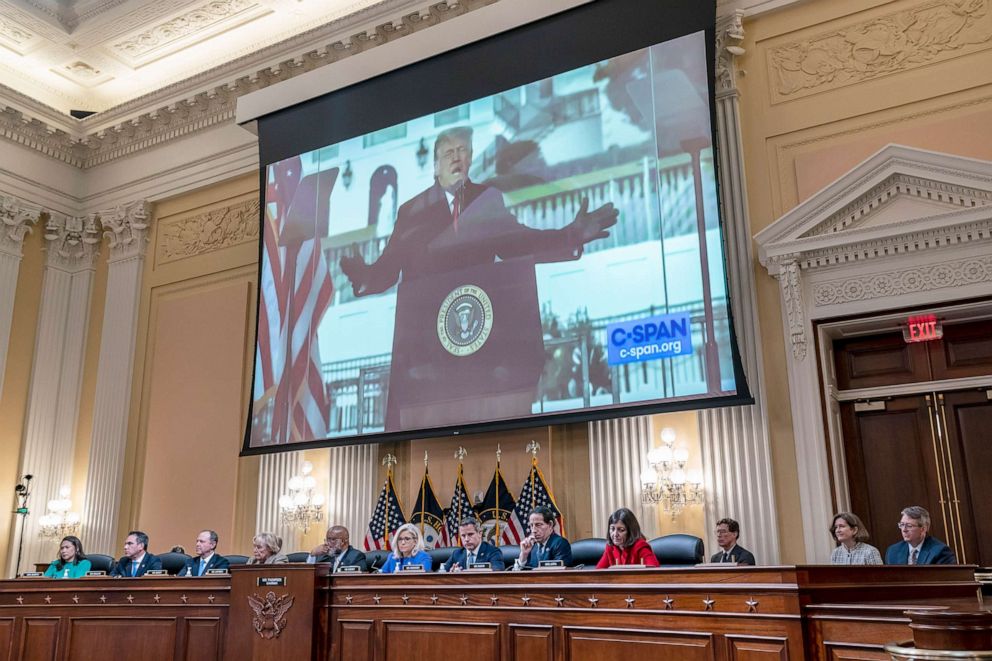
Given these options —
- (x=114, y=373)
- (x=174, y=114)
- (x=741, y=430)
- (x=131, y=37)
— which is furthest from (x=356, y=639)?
(x=131, y=37)

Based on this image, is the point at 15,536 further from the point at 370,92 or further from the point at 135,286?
the point at 370,92

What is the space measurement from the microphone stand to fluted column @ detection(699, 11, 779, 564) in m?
7.55

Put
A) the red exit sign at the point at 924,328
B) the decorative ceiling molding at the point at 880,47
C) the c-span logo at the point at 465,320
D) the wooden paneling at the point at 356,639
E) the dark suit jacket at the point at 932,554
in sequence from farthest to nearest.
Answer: the c-span logo at the point at 465,320
the decorative ceiling molding at the point at 880,47
the red exit sign at the point at 924,328
the dark suit jacket at the point at 932,554
the wooden paneling at the point at 356,639

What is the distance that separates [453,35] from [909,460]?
546 centimetres

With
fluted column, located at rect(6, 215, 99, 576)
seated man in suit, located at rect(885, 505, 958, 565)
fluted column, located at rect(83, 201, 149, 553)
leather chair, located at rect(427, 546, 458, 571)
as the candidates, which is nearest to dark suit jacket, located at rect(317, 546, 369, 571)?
leather chair, located at rect(427, 546, 458, 571)

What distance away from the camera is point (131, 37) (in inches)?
418

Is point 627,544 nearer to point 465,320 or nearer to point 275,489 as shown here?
point 465,320

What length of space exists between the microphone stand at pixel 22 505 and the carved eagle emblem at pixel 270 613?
18.9ft

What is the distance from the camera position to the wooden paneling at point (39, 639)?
247 inches

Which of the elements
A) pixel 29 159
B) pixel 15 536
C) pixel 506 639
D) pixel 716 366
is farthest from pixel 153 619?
pixel 29 159

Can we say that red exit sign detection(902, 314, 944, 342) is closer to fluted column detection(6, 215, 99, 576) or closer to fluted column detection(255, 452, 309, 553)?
fluted column detection(255, 452, 309, 553)

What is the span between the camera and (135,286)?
423 inches

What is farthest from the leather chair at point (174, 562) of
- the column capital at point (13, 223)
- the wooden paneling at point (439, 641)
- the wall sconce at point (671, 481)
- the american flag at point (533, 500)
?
the column capital at point (13, 223)

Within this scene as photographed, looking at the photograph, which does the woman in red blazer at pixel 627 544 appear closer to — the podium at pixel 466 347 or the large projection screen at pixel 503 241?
the large projection screen at pixel 503 241
